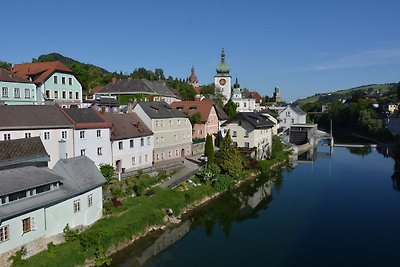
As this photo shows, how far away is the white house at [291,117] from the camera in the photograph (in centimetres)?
8406

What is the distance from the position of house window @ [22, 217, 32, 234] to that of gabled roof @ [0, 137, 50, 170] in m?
4.90

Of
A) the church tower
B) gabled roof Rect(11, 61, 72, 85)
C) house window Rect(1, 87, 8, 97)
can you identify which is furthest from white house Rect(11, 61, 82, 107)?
the church tower

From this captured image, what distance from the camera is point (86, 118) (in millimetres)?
30672

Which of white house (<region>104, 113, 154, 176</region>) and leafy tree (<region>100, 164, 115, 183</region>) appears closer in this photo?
leafy tree (<region>100, 164, 115, 183</region>)

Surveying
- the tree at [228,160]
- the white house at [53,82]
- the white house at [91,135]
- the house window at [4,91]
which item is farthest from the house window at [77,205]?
the white house at [53,82]

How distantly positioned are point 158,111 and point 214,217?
15640mm

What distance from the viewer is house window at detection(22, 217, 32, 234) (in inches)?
690

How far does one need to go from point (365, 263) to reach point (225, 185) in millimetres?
16031

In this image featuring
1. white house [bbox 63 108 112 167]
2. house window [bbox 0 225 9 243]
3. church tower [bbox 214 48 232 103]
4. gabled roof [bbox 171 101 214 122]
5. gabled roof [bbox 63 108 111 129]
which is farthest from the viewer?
church tower [bbox 214 48 232 103]

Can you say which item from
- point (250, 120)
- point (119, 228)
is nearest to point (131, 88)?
point (250, 120)

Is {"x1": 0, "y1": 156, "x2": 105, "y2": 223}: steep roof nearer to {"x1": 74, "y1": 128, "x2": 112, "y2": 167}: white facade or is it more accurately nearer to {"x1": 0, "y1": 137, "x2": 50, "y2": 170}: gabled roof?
{"x1": 0, "y1": 137, "x2": 50, "y2": 170}: gabled roof

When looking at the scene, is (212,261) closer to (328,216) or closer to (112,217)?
(112,217)

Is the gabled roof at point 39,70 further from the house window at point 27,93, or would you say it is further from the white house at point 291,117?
the white house at point 291,117

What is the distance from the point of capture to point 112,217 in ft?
76.8
